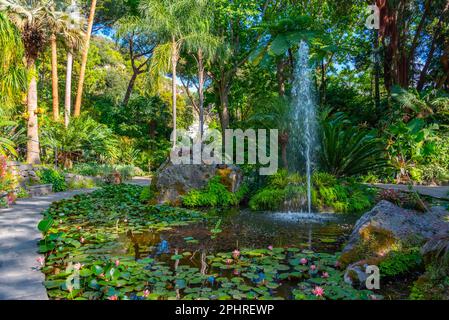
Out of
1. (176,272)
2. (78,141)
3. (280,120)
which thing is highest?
(280,120)

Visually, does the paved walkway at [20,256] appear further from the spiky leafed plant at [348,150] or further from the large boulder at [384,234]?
the spiky leafed plant at [348,150]

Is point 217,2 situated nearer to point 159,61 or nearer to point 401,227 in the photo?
point 159,61

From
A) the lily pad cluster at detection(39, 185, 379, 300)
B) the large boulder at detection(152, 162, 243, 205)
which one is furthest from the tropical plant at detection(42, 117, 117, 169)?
the lily pad cluster at detection(39, 185, 379, 300)

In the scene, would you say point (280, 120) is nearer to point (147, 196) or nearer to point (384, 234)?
point (147, 196)

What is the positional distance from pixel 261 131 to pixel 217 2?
7.67 m

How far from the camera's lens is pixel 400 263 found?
2.69m

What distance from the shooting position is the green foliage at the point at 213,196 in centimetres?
659

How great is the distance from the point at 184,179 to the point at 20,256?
13.3ft

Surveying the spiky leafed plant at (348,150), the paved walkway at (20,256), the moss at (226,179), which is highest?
the spiky leafed plant at (348,150)

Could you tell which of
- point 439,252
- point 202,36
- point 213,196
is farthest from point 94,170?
point 439,252

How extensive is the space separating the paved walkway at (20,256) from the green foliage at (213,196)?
2795 mm

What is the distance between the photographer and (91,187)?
9156mm

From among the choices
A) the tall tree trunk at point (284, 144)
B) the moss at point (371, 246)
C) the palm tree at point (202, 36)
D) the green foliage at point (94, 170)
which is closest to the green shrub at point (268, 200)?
the tall tree trunk at point (284, 144)

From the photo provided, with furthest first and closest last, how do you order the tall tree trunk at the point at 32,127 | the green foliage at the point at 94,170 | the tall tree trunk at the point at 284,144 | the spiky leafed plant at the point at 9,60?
1. the green foliage at the point at 94,170
2. the tall tree trunk at the point at 32,127
3. the tall tree trunk at the point at 284,144
4. the spiky leafed plant at the point at 9,60
